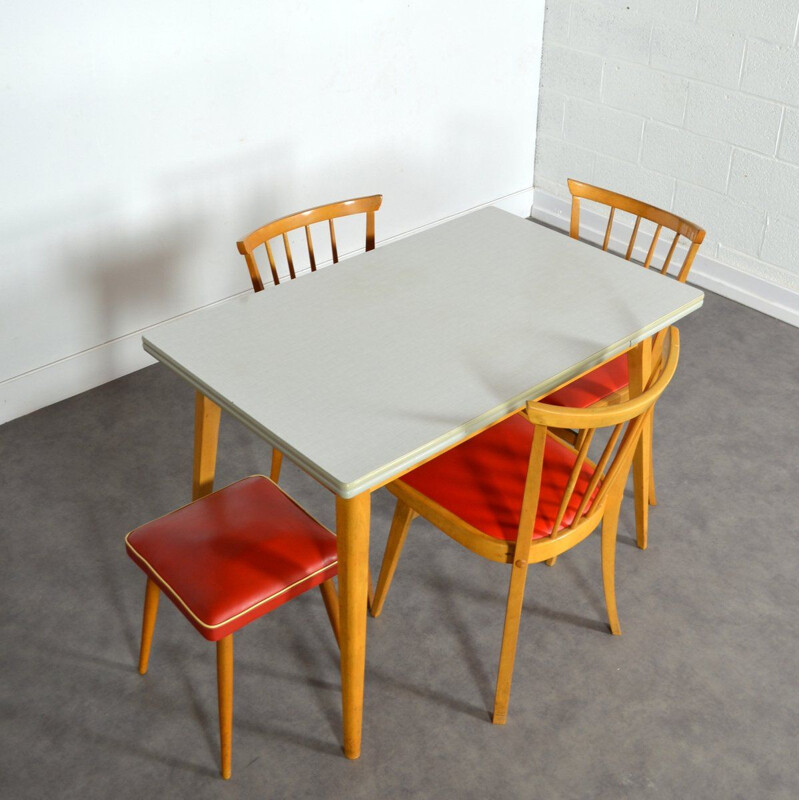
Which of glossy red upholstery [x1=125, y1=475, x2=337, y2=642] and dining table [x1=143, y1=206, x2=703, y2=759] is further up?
dining table [x1=143, y1=206, x2=703, y2=759]

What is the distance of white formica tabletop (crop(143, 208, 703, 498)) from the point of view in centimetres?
179

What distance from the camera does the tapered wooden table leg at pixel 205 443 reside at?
2.18 metres

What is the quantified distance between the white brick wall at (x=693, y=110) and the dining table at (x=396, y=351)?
1438mm

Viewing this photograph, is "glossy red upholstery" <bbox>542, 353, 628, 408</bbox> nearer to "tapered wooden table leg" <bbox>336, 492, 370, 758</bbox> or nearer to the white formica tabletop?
the white formica tabletop

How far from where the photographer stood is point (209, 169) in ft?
10.5

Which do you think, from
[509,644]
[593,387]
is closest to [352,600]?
[509,644]

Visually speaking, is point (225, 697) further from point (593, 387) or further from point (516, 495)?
point (593, 387)

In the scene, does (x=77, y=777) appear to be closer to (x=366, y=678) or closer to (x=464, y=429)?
(x=366, y=678)

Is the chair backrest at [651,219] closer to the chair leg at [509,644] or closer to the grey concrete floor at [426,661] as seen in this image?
the grey concrete floor at [426,661]

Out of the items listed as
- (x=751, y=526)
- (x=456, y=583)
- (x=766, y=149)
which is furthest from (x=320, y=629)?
(x=766, y=149)

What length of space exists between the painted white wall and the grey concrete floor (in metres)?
0.50

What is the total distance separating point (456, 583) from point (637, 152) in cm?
228

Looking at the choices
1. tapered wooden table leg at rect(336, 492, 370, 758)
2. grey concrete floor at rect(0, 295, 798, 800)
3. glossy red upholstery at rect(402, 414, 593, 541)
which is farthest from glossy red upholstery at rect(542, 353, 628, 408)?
tapered wooden table leg at rect(336, 492, 370, 758)

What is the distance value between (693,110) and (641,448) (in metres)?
1.85
